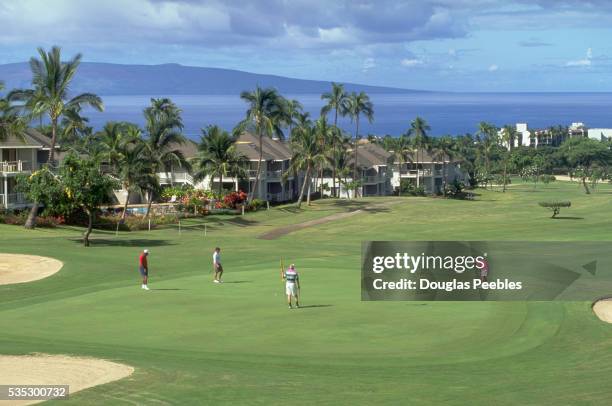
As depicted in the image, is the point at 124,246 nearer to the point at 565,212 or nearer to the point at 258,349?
the point at 258,349

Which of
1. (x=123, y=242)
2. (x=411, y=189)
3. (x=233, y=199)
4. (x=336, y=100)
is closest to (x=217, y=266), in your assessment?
(x=123, y=242)

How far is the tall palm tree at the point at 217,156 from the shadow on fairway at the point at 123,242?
101 ft

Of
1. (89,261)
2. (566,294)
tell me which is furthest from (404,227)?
(566,294)

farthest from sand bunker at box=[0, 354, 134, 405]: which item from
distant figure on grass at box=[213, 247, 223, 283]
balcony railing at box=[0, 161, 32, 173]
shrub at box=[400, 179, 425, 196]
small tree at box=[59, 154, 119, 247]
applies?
shrub at box=[400, 179, 425, 196]

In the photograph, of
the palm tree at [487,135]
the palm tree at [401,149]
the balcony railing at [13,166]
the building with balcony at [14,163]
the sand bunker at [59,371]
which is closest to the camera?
the sand bunker at [59,371]

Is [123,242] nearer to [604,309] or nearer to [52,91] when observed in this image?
[52,91]

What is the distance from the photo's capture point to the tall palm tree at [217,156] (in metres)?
92.4

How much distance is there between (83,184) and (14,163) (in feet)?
70.0

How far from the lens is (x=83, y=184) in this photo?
56.8m

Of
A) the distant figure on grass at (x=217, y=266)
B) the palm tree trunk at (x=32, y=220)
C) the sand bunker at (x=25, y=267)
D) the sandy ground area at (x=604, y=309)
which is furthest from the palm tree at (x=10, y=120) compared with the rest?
the sandy ground area at (x=604, y=309)

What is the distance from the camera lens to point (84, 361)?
78.3 feet

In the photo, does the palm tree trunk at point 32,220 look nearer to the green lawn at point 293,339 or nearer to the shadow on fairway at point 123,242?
the shadow on fairway at point 123,242

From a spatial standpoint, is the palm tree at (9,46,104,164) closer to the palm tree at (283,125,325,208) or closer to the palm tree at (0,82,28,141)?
the palm tree at (0,82,28,141)

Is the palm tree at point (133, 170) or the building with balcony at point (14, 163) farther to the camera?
the palm tree at point (133, 170)
